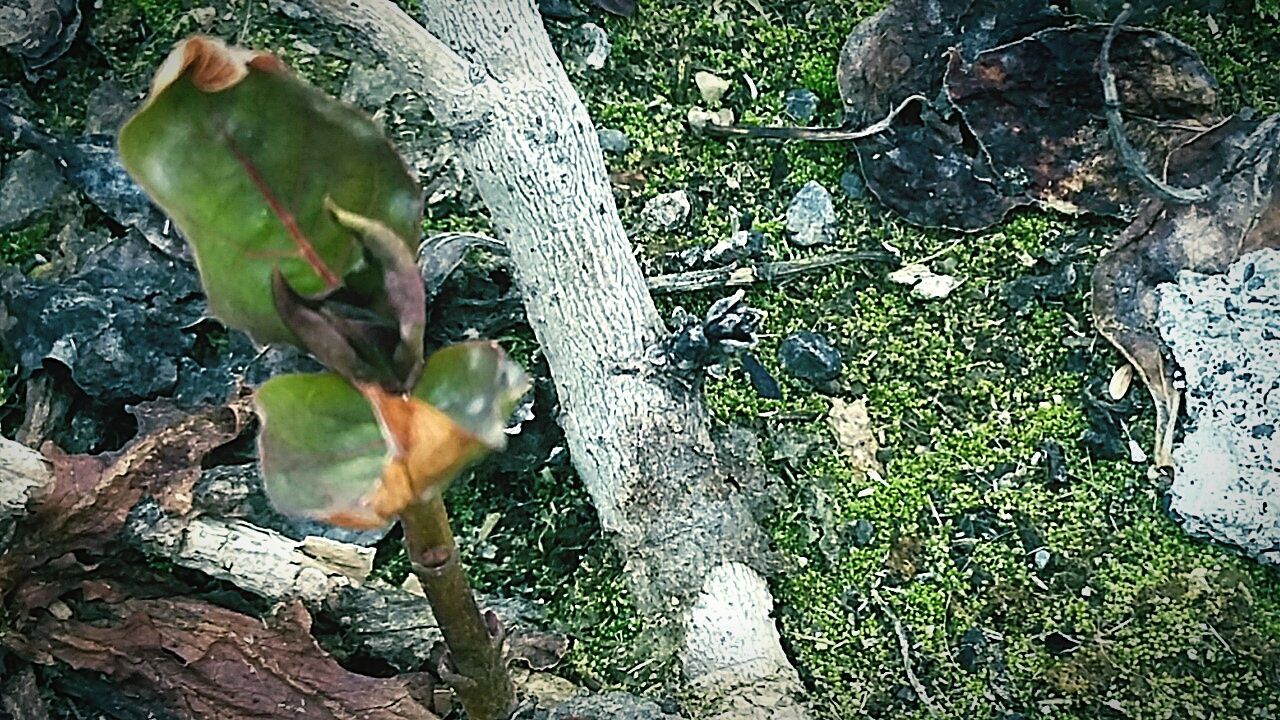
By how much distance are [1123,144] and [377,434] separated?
755 millimetres

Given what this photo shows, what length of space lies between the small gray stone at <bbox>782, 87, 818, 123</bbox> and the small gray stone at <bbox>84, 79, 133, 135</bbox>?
63cm

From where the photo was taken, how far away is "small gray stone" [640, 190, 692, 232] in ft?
3.65

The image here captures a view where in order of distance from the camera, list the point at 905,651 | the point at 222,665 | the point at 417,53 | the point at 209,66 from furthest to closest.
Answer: the point at 417,53
the point at 905,651
the point at 222,665
the point at 209,66

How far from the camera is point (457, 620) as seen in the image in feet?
2.30

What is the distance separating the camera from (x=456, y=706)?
34.6 inches

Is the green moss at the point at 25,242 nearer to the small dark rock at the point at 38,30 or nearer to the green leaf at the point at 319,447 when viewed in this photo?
the small dark rock at the point at 38,30

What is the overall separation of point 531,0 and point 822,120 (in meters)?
0.30

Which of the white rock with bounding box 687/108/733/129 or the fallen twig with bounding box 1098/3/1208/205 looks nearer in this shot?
the fallen twig with bounding box 1098/3/1208/205

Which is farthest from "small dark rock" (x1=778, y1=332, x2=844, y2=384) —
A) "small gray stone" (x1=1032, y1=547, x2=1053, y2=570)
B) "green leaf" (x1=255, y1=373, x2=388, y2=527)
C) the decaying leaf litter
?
"green leaf" (x1=255, y1=373, x2=388, y2=527)

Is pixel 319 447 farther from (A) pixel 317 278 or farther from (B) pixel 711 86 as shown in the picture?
(B) pixel 711 86

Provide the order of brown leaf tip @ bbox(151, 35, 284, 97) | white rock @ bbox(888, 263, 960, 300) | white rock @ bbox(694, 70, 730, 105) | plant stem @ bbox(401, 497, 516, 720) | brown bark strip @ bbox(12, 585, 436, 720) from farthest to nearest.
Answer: white rock @ bbox(694, 70, 730, 105) → white rock @ bbox(888, 263, 960, 300) → brown bark strip @ bbox(12, 585, 436, 720) → plant stem @ bbox(401, 497, 516, 720) → brown leaf tip @ bbox(151, 35, 284, 97)

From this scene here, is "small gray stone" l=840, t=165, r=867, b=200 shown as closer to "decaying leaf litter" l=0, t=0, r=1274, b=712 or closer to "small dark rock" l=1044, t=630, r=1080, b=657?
"decaying leaf litter" l=0, t=0, r=1274, b=712

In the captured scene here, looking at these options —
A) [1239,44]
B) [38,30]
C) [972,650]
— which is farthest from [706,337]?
[38,30]

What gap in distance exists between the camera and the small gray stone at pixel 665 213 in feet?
3.65
